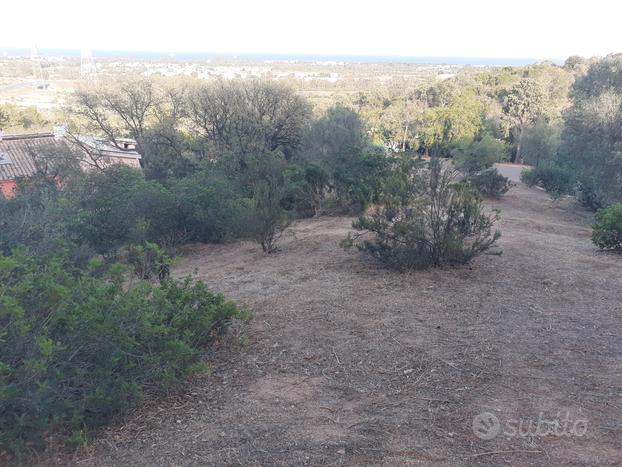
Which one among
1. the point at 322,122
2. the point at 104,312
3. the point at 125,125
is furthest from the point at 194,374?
the point at 125,125

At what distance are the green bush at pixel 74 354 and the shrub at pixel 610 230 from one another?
720 centimetres

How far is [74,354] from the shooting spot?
379cm

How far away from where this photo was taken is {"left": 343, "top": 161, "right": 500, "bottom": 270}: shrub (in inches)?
292

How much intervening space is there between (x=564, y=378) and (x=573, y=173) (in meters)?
15.3

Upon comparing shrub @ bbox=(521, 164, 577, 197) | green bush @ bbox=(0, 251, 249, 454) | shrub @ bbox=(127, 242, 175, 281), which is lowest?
shrub @ bbox=(521, 164, 577, 197)

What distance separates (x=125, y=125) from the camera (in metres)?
21.8

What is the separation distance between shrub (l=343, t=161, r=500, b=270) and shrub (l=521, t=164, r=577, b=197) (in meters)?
12.2

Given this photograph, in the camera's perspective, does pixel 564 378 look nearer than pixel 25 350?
No

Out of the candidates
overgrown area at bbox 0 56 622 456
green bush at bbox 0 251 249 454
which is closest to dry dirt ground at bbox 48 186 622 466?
green bush at bbox 0 251 249 454

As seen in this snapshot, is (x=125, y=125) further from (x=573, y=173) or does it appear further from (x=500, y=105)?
(x=500, y=105)

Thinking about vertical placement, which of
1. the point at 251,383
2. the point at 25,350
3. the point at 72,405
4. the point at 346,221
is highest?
the point at 25,350

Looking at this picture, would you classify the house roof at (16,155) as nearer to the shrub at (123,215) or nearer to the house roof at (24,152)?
the house roof at (24,152)

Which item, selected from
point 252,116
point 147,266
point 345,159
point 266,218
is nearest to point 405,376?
point 147,266

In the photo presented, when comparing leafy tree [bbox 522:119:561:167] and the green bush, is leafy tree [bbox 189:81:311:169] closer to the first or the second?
leafy tree [bbox 522:119:561:167]
